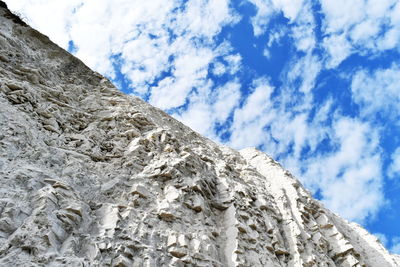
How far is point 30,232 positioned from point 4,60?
7694 millimetres

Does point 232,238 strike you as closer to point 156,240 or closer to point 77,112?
point 156,240

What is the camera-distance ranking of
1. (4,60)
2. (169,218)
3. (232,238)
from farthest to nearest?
(4,60), (232,238), (169,218)

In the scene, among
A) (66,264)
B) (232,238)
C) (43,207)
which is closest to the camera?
(66,264)

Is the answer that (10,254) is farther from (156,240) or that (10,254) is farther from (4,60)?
(4,60)

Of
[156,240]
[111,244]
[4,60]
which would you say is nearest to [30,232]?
[111,244]

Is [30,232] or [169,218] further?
[169,218]

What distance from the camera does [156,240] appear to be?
7652 mm

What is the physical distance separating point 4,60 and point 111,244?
801 centimetres

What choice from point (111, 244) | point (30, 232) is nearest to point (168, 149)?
point (111, 244)

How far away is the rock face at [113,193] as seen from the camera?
21.5 feet

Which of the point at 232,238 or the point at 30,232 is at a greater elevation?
the point at 232,238

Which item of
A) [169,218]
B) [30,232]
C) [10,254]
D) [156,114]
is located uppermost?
[156,114]

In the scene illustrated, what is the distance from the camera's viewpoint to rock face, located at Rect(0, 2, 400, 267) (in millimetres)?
6547

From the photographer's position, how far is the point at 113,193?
869 cm
